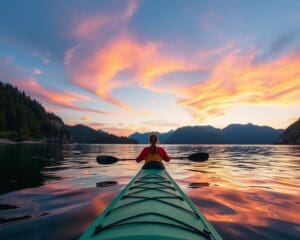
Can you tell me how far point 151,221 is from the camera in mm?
4617

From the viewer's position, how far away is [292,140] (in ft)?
598

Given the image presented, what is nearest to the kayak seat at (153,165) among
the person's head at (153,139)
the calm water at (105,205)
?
the person's head at (153,139)

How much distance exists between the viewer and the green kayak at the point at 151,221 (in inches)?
165

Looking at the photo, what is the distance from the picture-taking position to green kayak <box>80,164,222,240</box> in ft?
13.8

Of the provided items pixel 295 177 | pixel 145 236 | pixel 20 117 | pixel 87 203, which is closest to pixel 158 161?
pixel 87 203

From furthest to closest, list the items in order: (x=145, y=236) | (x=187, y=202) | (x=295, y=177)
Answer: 1. (x=295, y=177)
2. (x=187, y=202)
3. (x=145, y=236)

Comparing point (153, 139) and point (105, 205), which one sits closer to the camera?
point (105, 205)

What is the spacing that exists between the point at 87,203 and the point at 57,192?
2963 millimetres

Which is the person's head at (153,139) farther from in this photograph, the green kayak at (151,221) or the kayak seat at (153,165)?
the green kayak at (151,221)

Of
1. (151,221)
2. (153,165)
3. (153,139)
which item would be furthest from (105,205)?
(151,221)

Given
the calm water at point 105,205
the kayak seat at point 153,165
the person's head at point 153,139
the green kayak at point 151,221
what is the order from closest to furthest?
the green kayak at point 151,221
the calm water at point 105,205
the kayak seat at point 153,165
the person's head at point 153,139

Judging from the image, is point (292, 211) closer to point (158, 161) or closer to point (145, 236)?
point (158, 161)

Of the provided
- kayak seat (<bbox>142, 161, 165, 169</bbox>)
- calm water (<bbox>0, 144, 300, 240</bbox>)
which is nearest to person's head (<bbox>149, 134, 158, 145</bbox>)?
kayak seat (<bbox>142, 161, 165, 169</bbox>)

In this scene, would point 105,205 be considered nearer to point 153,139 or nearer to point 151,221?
point 153,139
